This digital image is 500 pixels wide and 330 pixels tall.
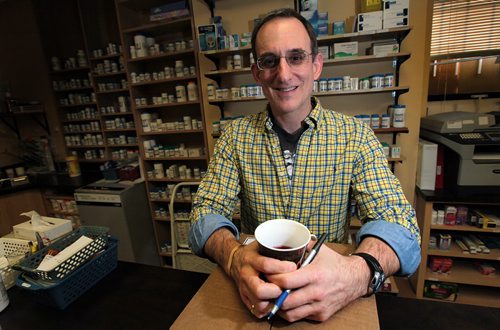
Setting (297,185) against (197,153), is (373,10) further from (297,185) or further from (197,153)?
(197,153)

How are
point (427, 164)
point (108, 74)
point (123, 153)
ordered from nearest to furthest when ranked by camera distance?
point (427, 164) < point (108, 74) < point (123, 153)

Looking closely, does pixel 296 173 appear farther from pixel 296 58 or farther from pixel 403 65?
pixel 403 65

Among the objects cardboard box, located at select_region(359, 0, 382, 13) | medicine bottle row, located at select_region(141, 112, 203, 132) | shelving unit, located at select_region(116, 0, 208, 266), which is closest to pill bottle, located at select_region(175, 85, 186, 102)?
shelving unit, located at select_region(116, 0, 208, 266)

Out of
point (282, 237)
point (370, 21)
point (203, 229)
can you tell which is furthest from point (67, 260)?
point (370, 21)

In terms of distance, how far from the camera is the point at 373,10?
1.62 meters

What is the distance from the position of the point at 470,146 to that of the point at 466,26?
3.74ft

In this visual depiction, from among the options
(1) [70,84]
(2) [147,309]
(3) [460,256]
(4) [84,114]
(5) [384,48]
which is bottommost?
(3) [460,256]

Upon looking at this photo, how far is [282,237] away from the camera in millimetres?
597

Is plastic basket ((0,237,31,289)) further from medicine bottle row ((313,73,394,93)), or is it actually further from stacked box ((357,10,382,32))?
stacked box ((357,10,382,32))

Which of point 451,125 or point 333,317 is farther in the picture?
point 451,125

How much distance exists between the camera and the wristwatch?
1.98ft

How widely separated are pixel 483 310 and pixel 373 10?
167 centimetres

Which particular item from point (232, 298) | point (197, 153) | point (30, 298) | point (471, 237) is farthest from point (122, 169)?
point (471, 237)

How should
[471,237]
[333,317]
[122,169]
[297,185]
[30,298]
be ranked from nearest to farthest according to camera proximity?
[333,317], [30,298], [297,185], [471,237], [122,169]
